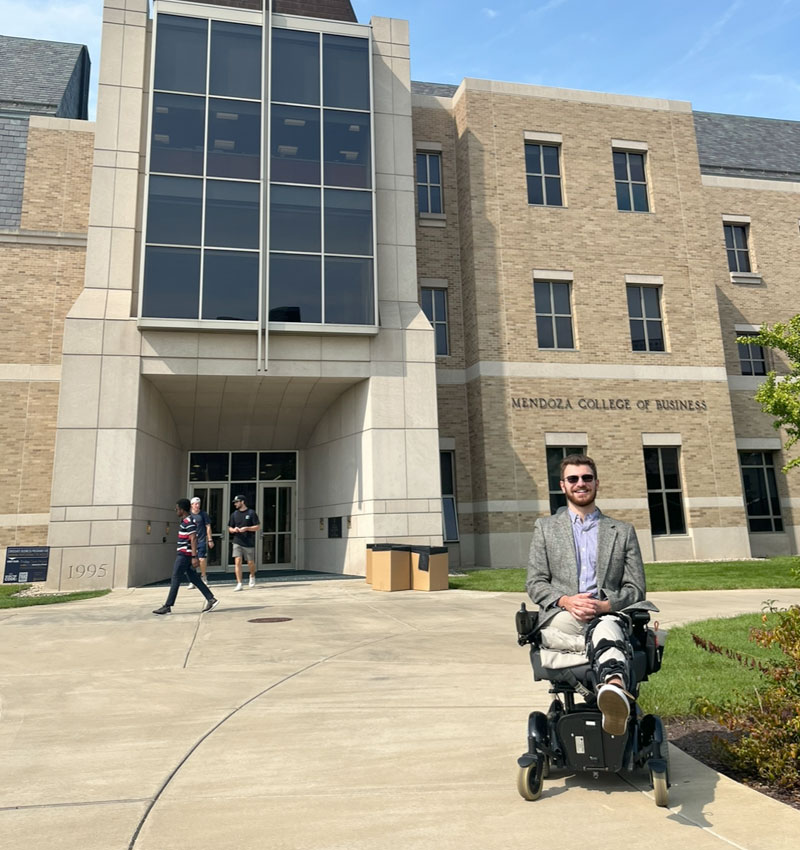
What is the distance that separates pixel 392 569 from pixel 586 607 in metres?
11.8

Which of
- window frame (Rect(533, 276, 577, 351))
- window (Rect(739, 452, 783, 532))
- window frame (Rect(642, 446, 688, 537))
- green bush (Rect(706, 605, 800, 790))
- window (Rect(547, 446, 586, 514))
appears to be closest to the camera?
green bush (Rect(706, 605, 800, 790))

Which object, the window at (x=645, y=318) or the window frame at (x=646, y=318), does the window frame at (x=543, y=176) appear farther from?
the window at (x=645, y=318)

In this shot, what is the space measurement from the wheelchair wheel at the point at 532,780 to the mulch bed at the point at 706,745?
48.7 inches

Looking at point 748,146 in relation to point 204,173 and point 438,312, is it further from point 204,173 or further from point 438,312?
point 204,173

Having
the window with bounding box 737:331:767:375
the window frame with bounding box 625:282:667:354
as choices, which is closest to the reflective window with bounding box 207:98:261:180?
the window frame with bounding box 625:282:667:354

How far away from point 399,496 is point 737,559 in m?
11.7

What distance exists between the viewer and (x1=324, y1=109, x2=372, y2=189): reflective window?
60.5 feet

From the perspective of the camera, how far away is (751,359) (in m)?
25.6

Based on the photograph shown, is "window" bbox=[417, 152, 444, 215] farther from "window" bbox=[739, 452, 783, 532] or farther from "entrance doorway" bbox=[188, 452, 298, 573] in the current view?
"window" bbox=[739, 452, 783, 532]

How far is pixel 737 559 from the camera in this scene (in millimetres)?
21766

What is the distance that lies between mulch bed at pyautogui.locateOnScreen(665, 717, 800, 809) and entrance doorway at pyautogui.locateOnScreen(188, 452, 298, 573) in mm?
19287

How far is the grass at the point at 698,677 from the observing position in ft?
17.1

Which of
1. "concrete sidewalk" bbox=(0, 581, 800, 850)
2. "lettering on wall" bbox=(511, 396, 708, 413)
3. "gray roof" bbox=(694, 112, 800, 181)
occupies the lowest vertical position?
"concrete sidewalk" bbox=(0, 581, 800, 850)

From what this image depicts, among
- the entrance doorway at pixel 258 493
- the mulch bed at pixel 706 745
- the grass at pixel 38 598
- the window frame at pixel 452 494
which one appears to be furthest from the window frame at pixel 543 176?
the mulch bed at pixel 706 745
